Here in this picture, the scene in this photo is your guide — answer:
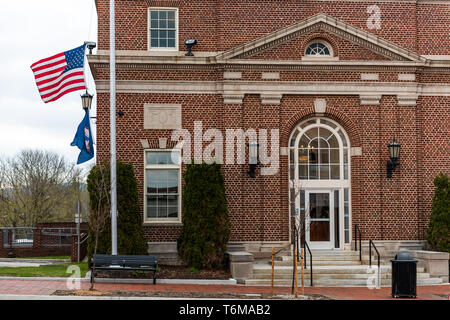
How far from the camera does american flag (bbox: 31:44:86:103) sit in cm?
1848

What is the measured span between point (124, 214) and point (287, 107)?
22.0 ft

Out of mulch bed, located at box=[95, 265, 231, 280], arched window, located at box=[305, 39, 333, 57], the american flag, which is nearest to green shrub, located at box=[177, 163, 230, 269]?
mulch bed, located at box=[95, 265, 231, 280]

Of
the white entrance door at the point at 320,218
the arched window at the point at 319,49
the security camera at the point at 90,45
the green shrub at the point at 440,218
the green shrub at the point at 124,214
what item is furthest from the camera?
the arched window at the point at 319,49

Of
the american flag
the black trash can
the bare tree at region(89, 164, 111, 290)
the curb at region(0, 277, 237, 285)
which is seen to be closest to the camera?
the black trash can

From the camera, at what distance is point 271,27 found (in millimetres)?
21203

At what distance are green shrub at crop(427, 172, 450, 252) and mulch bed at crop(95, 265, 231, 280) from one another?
22.9 ft

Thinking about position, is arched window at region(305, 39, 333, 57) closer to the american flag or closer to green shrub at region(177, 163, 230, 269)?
green shrub at region(177, 163, 230, 269)

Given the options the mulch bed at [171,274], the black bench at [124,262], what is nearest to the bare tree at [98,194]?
the black bench at [124,262]

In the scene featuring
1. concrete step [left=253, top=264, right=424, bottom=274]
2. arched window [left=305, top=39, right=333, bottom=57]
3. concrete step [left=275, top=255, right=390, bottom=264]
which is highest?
arched window [left=305, top=39, right=333, bottom=57]

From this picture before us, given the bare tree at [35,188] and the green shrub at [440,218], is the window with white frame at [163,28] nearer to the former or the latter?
the green shrub at [440,218]

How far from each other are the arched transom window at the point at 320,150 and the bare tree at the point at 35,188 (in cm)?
3650

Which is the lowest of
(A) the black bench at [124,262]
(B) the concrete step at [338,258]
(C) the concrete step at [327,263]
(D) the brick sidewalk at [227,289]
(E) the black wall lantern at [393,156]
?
(D) the brick sidewalk at [227,289]

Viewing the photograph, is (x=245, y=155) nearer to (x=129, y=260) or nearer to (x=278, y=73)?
(x=278, y=73)

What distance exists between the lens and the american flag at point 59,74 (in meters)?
18.5
